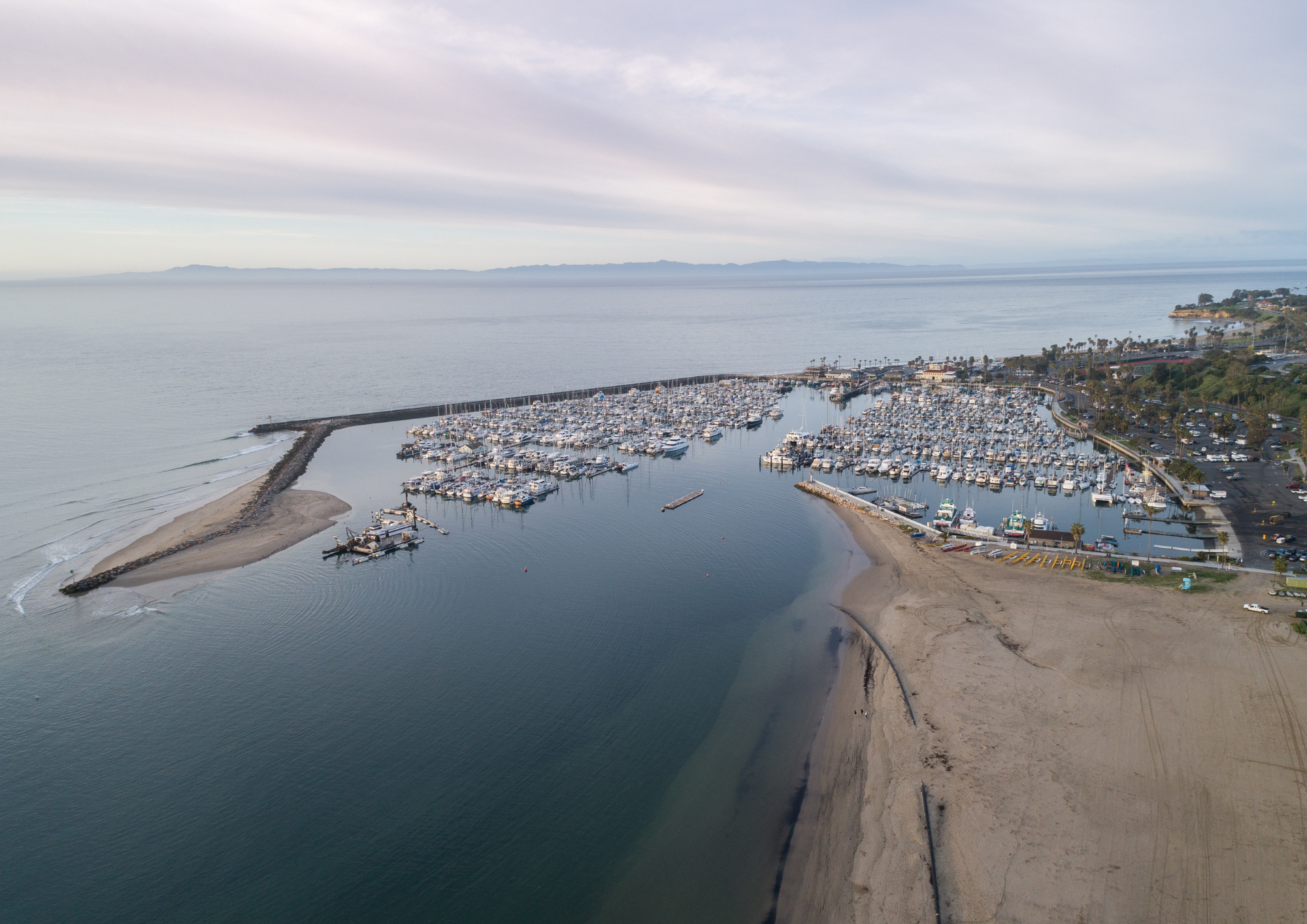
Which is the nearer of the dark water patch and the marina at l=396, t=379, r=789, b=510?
the dark water patch

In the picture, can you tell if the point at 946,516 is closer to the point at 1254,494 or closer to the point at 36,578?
the point at 1254,494

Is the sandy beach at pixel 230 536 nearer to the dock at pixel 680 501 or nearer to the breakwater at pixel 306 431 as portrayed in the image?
the breakwater at pixel 306 431

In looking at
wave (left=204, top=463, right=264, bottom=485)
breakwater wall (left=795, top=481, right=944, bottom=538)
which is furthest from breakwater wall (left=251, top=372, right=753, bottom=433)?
breakwater wall (left=795, top=481, right=944, bottom=538)

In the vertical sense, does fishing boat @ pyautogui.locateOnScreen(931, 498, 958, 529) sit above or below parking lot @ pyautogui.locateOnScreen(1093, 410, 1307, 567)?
below

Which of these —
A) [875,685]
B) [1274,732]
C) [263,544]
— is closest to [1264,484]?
[1274,732]

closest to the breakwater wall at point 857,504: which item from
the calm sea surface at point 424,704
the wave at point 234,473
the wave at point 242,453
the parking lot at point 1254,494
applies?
the calm sea surface at point 424,704

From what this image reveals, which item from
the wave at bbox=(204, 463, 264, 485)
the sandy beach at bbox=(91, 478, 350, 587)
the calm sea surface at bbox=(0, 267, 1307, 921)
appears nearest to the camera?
the calm sea surface at bbox=(0, 267, 1307, 921)

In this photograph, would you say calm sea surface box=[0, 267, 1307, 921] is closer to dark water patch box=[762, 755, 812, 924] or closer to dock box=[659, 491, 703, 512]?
dark water patch box=[762, 755, 812, 924]

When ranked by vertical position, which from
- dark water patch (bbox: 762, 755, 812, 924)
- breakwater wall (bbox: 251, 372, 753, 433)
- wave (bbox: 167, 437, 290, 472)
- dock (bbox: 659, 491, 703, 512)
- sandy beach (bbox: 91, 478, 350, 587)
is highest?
breakwater wall (bbox: 251, 372, 753, 433)
